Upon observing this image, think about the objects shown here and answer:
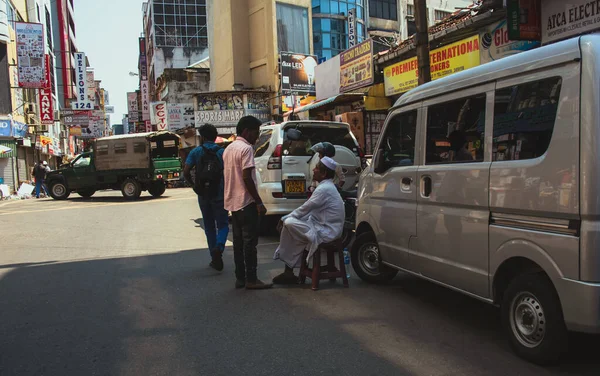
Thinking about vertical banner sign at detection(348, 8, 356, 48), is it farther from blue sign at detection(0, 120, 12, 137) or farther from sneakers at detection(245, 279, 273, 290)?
sneakers at detection(245, 279, 273, 290)

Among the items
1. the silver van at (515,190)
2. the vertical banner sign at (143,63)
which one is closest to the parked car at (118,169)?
the silver van at (515,190)

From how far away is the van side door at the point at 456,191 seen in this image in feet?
12.2

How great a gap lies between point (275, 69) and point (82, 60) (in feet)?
62.1

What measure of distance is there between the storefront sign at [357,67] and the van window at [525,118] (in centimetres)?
1187

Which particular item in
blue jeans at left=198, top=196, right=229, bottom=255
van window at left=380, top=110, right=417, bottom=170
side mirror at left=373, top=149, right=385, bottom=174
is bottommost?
blue jeans at left=198, top=196, right=229, bottom=255

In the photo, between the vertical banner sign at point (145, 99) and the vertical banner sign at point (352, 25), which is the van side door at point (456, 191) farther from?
the vertical banner sign at point (145, 99)

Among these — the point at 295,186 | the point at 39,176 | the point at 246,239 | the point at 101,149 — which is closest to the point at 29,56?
the point at 39,176

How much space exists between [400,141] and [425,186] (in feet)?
2.52

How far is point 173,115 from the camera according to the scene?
38.5 metres

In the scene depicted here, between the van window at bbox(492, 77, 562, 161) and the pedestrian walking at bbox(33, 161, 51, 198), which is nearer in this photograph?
the van window at bbox(492, 77, 562, 161)

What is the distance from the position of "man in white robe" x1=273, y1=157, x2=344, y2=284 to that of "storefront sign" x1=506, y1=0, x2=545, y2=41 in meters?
5.49

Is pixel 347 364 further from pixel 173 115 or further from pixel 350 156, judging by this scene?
pixel 173 115

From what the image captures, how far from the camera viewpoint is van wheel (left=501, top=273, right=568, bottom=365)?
10.2 ft

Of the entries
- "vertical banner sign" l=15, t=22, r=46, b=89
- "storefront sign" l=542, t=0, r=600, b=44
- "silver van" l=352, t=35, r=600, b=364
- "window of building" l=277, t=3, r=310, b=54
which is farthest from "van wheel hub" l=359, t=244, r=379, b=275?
"window of building" l=277, t=3, r=310, b=54
